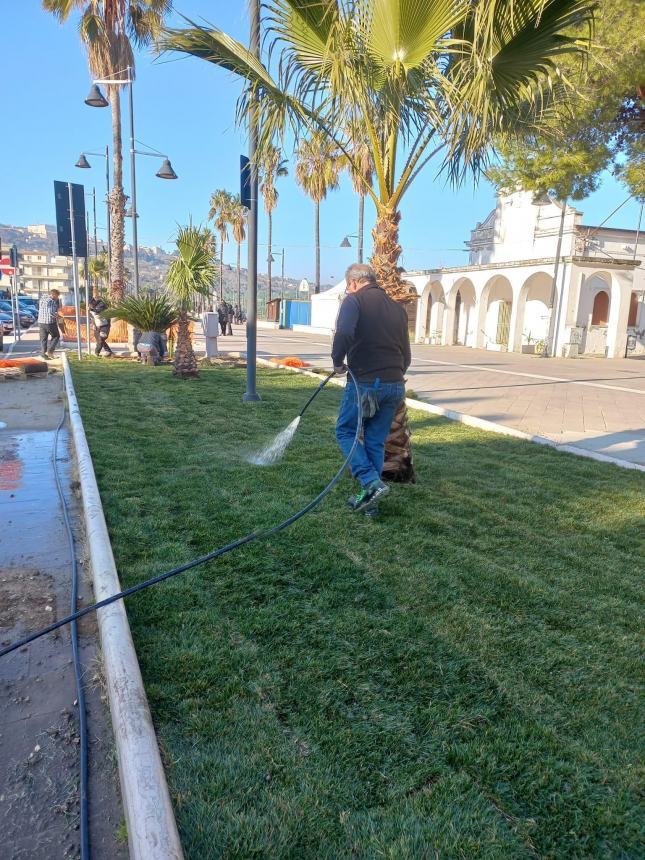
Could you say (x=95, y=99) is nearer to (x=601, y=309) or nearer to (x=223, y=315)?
(x=223, y=315)

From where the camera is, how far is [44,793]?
2.00 meters

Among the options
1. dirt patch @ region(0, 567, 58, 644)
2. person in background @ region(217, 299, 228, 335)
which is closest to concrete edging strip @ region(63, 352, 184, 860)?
dirt patch @ region(0, 567, 58, 644)

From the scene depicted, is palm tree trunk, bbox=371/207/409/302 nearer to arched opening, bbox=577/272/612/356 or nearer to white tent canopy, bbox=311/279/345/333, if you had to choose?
arched opening, bbox=577/272/612/356

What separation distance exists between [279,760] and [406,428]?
359 cm

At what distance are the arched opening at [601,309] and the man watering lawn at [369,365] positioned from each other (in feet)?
79.7

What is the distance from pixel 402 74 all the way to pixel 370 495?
11.2ft

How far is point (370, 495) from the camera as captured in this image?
4.43 metres

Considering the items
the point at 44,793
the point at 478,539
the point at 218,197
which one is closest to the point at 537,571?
the point at 478,539

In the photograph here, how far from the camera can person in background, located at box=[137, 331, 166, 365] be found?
47.1 ft

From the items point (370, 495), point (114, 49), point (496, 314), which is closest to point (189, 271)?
point (370, 495)

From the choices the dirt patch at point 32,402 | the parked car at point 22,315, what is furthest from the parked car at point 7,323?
the dirt patch at point 32,402

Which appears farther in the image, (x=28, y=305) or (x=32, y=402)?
(x=28, y=305)

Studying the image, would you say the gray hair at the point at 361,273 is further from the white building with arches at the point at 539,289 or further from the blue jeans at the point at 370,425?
the white building with arches at the point at 539,289

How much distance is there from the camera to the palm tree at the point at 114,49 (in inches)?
795
